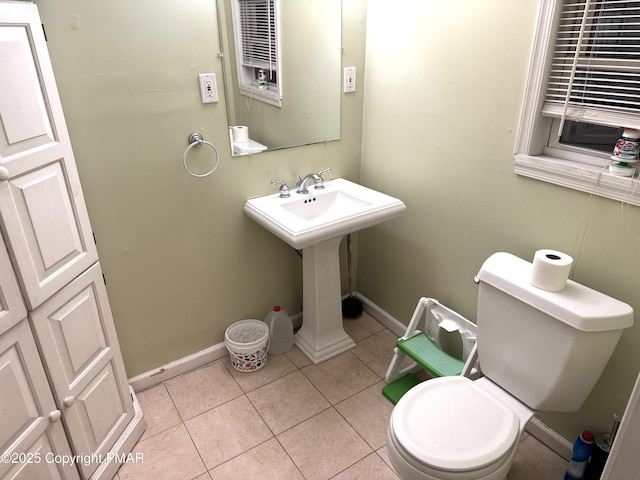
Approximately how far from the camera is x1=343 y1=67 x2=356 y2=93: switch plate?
81.9 inches

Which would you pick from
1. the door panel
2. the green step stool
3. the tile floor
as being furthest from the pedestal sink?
the door panel

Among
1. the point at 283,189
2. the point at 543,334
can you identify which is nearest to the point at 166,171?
the point at 283,189

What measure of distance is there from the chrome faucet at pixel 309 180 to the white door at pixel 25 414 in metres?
1.23

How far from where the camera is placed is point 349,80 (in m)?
2.10

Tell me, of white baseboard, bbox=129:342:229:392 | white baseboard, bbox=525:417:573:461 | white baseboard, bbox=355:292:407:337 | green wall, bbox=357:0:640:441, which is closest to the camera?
green wall, bbox=357:0:640:441

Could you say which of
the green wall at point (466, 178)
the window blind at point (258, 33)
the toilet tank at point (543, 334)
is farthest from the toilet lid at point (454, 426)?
the window blind at point (258, 33)

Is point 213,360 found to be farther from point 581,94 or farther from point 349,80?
point 581,94

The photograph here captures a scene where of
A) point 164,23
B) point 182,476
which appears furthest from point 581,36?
point 182,476

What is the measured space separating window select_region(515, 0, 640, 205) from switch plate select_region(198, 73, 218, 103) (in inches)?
45.2

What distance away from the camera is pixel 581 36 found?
129 centimetres

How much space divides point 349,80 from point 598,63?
1.06 meters

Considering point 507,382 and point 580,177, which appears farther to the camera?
point 507,382

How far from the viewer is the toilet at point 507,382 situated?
1.27 m

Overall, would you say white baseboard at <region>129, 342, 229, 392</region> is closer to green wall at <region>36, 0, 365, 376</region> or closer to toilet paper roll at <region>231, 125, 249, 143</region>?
green wall at <region>36, 0, 365, 376</region>
